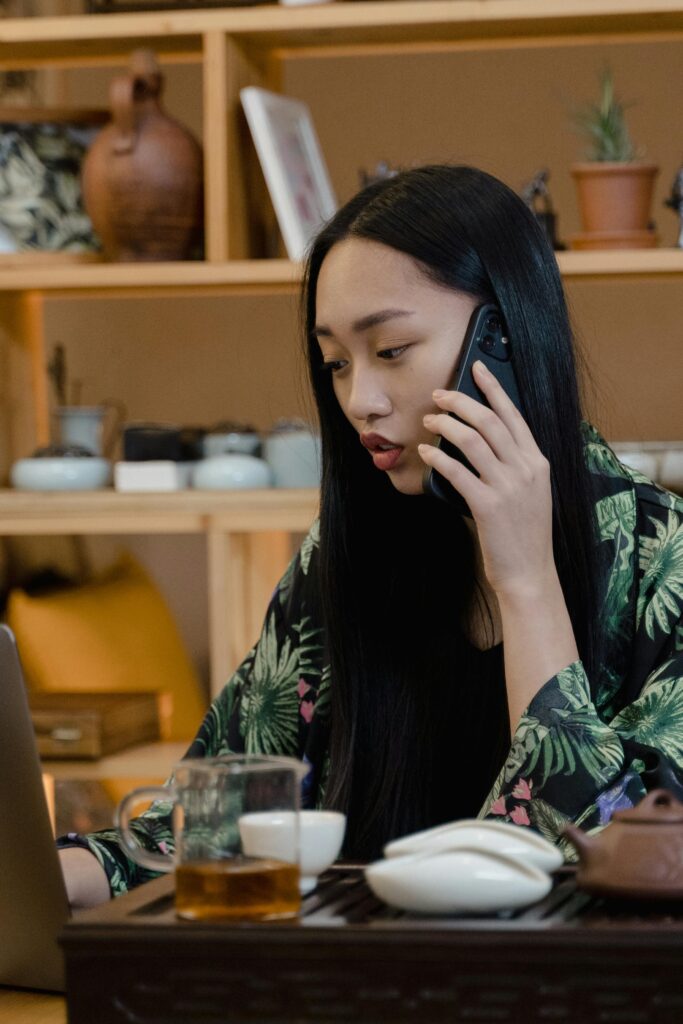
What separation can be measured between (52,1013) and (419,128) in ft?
6.99

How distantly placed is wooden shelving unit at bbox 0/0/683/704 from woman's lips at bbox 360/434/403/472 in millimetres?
1110

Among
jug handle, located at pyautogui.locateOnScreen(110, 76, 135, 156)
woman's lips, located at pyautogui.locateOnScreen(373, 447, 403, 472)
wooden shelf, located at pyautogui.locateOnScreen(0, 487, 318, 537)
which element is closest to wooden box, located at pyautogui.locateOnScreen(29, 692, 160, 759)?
wooden shelf, located at pyautogui.locateOnScreen(0, 487, 318, 537)

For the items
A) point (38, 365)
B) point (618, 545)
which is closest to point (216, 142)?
point (38, 365)

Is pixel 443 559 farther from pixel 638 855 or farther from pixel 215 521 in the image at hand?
pixel 215 521

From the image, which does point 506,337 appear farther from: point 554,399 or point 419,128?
point 419,128

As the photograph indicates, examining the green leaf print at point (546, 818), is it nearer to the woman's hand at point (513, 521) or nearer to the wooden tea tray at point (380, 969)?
the woman's hand at point (513, 521)

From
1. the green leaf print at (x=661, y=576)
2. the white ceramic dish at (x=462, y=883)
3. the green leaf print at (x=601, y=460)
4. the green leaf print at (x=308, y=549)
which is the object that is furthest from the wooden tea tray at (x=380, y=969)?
the green leaf print at (x=308, y=549)

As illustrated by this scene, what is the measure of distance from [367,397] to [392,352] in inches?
1.9

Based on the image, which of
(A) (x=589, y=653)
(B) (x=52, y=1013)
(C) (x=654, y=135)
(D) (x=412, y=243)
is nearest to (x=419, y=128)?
(C) (x=654, y=135)

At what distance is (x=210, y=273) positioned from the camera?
257 centimetres

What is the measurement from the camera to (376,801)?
1.46 meters

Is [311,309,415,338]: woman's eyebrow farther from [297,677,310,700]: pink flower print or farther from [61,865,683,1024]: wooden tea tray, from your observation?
[61,865,683,1024]: wooden tea tray

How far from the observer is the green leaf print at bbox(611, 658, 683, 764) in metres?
1.24

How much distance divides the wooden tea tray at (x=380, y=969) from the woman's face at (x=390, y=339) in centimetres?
69
